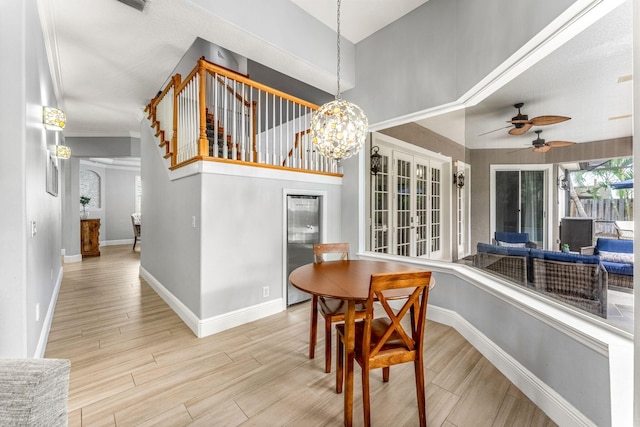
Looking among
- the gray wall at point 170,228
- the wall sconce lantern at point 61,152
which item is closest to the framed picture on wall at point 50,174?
the wall sconce lantern at point 61,152

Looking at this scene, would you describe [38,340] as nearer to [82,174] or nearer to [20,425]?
[20,425]

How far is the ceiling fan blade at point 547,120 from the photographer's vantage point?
1.94m

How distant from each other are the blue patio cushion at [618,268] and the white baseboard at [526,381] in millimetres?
830

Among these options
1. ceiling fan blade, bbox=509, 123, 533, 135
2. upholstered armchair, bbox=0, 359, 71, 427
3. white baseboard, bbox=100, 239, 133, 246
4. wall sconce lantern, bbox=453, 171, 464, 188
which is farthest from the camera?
white baseboard, bbox=100, 239, 133, 246

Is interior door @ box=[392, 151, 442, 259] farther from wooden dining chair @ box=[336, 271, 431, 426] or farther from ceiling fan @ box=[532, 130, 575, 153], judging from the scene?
wooden dining chair @ box=[336, 271, 431, 426]

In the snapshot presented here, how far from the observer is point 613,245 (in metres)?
1.60

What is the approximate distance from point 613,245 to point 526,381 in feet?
3.58

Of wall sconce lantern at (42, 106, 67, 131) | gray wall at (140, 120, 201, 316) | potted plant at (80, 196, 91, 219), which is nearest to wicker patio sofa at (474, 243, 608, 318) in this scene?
gray wall at (140, 120, 201, 316)

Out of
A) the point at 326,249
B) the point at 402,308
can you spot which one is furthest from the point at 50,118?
the point at 402,308

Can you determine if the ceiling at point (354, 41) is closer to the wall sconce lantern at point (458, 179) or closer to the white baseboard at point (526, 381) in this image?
the wall sconce lantern at point (458, 179)

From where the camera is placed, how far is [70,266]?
6.06m

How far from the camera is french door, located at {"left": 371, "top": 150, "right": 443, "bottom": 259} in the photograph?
4.05 metres

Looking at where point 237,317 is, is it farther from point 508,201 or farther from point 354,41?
point 354,41

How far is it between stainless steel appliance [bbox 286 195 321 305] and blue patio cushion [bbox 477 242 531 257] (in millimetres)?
2044
